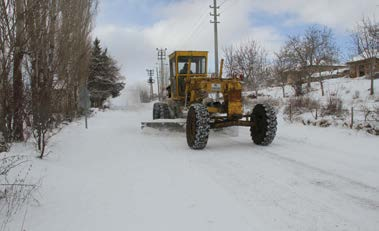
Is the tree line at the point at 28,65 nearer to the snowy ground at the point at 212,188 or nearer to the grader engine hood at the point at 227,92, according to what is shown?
the snowy ground at the point at 212,188

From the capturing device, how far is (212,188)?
4.77 m

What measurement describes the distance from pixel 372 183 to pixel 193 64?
26.4 ft

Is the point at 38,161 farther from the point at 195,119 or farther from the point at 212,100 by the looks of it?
the point at 212,100

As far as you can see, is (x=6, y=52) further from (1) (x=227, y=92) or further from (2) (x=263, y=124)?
(2) (x=263, y=124)

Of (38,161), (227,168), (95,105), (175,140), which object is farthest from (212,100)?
(95,105)

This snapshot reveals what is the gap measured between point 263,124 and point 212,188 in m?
3.99

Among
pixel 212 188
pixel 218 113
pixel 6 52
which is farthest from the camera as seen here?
pixel 218 113

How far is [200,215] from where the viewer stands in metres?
3.74

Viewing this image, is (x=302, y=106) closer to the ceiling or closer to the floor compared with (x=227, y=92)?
closer to the floor

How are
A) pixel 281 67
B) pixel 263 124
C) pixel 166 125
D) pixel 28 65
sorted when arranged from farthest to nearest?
1. pixel 281 67
2. pixel 166 125
3. pixel 263 124
4. pixel 28 65

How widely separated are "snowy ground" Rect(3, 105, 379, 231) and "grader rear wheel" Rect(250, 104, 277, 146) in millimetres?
367

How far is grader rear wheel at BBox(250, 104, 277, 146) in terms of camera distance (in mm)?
8156

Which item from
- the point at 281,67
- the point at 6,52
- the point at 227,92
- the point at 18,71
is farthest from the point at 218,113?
the point at 281,67

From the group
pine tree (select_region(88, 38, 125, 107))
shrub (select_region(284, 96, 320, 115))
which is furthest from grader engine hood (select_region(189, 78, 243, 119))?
pine tree (select_region(88, 38, 125, 107))
